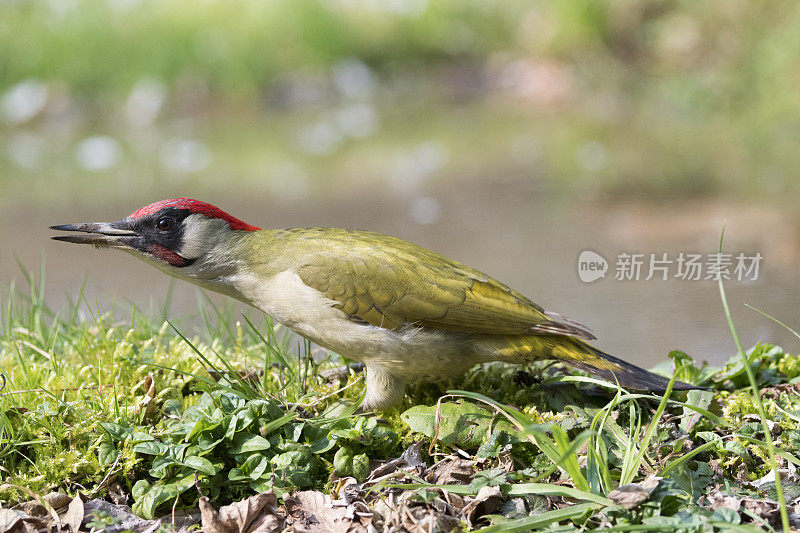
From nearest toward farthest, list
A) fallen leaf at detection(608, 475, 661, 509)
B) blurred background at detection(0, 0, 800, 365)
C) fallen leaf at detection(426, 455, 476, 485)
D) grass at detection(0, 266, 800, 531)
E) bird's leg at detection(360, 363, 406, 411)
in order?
fallen leaf at detection(608, 475, 661, 509) → grass at detection(0, 266, 800, 531) → fallen leaf at detection(426, 455, 476, 485) → bird's leg at detection(360, 363, 406, 411) → blurred background at detection(0, 0, 800, 365)

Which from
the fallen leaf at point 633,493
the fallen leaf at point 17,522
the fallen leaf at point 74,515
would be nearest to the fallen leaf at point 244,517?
the fallen leaf at point 74,515

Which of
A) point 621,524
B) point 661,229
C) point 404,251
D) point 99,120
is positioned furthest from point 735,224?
point 99,120

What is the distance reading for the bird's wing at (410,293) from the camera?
2479 millimetres

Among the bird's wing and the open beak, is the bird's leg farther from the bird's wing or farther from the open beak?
the open beak

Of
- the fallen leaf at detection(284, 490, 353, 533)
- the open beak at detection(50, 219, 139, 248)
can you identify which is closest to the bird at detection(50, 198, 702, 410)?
the open beak at detection(50, 219, 139, 248)

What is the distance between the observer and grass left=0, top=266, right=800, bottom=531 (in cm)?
210

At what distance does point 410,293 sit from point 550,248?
2.43 m

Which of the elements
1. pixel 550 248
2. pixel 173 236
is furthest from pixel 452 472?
pixel 550 248

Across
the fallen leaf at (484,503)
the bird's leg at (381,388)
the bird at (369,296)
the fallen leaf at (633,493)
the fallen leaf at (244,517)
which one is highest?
the bird at (369,296)

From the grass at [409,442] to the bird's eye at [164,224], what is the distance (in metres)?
0.33

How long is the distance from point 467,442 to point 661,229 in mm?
2999

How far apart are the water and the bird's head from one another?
122cm

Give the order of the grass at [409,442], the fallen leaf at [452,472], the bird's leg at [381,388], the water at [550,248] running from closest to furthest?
the grass at [409,442], the fallen leaf at [452,472], the bird's leg at [381,388], the water at [550,248]

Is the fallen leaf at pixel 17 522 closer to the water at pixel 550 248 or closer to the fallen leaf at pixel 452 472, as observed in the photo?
the fallen leaf at pixel 452 472
